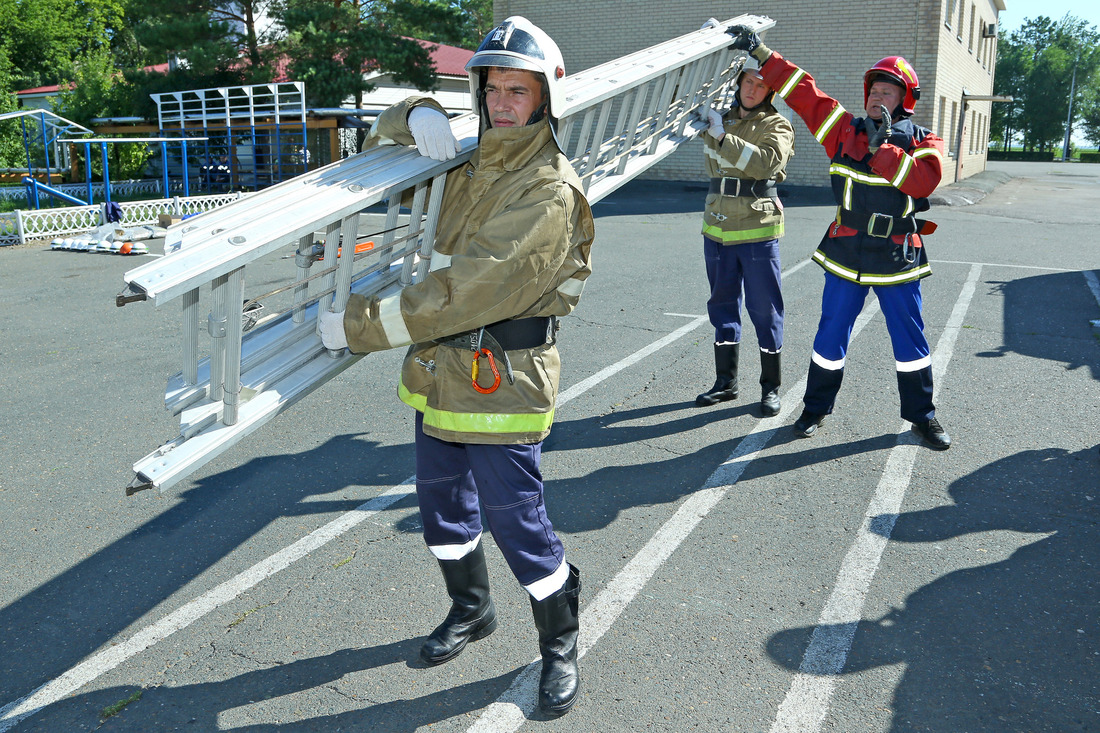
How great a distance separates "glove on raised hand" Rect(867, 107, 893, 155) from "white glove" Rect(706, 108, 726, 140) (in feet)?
2.88

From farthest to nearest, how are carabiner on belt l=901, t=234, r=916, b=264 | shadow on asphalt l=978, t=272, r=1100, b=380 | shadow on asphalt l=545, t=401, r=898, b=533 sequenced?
shadow on asphalt l=978, t=272, r=1100, b=380 → carabiner on belt l=901, t=234, r=916, b=264 → shadow on asphalt l=545, t=401, r=898, b=533

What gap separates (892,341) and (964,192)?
62.1 ft

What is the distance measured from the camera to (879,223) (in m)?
4.53

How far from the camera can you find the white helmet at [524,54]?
2383 millimetres

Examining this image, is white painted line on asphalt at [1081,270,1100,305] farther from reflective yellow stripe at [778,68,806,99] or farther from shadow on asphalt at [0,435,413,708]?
shadow on asphalt at [0,435,413,708]

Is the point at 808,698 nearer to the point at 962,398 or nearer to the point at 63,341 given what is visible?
the point at 962,398

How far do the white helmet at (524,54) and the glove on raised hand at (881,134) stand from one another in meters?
2.50

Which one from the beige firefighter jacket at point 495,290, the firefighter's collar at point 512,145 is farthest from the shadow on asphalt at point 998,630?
the firefighter's collar at point 512,145

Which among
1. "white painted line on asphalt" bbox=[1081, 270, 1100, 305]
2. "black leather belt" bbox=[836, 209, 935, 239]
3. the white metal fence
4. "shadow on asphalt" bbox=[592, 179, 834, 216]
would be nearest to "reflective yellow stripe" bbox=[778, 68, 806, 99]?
"black leather belt" bbox=[836, 209, 935, 239]

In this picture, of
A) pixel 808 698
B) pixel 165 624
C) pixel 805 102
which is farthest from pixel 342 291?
pixel 805 102

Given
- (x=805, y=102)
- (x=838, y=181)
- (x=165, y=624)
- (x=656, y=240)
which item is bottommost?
(x=165, y=624)

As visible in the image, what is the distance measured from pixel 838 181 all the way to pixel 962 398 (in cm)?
191

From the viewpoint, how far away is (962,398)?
5.59 meters

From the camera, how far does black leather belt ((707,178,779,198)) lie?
5062mm
